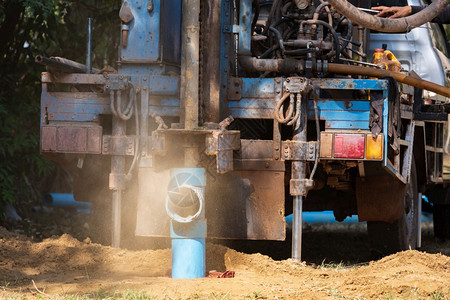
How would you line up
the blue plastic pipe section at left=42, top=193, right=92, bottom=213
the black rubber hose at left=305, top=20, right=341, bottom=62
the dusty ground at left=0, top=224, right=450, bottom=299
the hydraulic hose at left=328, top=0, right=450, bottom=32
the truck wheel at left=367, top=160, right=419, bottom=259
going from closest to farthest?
the dusty ground at left=0, top=224, right=450, bottom=299
the hydraulic hose at left=328, top=0, right=450, bottom=32
the black rubber hose at left=305, top=20, right=341, bottom=62
the truck wheel at left=367, top=160, right=419, bottom=259
the blue plastic pipe section at left=42, top=193, right=92, bottom=213

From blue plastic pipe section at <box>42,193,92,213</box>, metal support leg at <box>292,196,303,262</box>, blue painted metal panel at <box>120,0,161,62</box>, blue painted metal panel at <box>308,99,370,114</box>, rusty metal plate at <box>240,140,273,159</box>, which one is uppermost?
blue painted metal panel at <box>120,0,161,62</box>

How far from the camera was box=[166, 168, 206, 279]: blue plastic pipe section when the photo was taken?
6094mm

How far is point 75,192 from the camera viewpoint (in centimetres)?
767

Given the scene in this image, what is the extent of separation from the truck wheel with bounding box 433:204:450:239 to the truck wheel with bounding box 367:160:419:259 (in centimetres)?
235

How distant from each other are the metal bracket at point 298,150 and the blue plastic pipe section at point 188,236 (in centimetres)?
81

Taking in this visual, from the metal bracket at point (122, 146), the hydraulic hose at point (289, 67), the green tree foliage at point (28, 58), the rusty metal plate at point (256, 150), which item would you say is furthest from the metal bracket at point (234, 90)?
the green tree foliage at point (28, 58)

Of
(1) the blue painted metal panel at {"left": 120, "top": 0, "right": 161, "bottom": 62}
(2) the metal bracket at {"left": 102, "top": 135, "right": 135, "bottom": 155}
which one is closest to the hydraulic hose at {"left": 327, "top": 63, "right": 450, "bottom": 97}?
(1) the blue painted metal panel at {"left": 120, "top": 0, "right": 161, "bottom": 62}

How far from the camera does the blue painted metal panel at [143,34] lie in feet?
22.5

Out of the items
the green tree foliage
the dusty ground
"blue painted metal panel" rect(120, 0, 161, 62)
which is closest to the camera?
the dusty ground

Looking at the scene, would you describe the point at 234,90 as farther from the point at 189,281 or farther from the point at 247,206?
the point at 189,281

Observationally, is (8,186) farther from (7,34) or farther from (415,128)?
(415,128)

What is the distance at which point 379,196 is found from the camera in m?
7.49

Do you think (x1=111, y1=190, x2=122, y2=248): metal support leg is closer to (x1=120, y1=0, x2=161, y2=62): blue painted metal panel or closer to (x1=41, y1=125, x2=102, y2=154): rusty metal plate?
(x1=41, y1=125, x2=102, y2=154): rusty metal plate

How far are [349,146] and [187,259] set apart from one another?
1.51m
